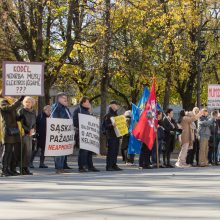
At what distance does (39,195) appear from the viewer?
11844 mm

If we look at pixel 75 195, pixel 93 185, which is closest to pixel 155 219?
pixel 75 195

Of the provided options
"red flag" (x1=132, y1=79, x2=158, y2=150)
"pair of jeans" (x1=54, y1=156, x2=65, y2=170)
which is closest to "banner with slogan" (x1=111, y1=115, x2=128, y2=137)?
"red flag" (x1=132, y1=79, x2=158, y2=150)

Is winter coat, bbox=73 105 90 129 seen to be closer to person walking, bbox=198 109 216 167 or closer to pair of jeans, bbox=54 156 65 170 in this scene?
pair of jeans, bbox=54 156 65 170

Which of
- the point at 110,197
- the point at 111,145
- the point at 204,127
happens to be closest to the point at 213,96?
the point at 204,127

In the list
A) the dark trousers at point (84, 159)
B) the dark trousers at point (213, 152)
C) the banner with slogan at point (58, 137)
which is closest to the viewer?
the banner with slogan at point (58, 137)

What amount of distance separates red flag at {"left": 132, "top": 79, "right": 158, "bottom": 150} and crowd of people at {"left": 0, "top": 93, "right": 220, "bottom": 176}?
256 mm

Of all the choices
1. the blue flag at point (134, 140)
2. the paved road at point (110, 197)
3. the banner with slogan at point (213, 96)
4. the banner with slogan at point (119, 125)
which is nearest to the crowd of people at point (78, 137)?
the banner with slogan at point (119, 125)

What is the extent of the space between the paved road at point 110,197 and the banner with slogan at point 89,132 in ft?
7.19

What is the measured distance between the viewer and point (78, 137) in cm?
1847

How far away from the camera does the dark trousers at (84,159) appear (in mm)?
18141

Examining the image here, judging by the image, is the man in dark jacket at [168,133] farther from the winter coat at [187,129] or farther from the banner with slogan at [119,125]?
the banner with slogan at [119,125]

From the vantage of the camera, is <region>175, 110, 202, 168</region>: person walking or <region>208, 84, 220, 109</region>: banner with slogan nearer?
<region>175, 110, 202, 168</region>: person walking

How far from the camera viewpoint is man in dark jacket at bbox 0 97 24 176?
16312mm

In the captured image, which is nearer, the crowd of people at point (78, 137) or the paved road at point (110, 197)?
the paved road at point (110, 197)
